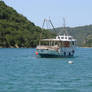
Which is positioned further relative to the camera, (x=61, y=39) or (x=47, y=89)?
(x=61, y=39)

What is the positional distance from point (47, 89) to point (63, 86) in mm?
2681

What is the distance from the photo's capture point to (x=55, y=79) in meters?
47.0

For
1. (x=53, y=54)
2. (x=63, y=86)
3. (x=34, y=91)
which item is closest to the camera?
(x=34, y=91)

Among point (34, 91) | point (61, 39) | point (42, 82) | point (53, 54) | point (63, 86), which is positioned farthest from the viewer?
point (61, 39)

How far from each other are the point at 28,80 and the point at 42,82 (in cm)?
233

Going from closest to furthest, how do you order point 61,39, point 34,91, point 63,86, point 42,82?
point 34,91 < point 63,86 < point 42,82 < point 61,39

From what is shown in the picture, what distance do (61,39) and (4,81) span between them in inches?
2149

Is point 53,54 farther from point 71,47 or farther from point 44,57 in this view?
point 71,47

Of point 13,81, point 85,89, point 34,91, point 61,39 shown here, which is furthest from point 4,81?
point 61,39

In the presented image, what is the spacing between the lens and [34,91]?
3844 centimetres

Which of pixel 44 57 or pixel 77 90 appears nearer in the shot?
pixel 77 90

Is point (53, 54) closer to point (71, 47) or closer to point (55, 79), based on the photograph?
point (71, 47)

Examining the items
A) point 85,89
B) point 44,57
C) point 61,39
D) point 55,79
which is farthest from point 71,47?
point 85,89

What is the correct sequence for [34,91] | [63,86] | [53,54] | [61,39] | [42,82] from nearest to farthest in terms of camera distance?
1. [34,91]
2. [63,86]
3. [42,82]
4. [53,54]
5. [61,39]
